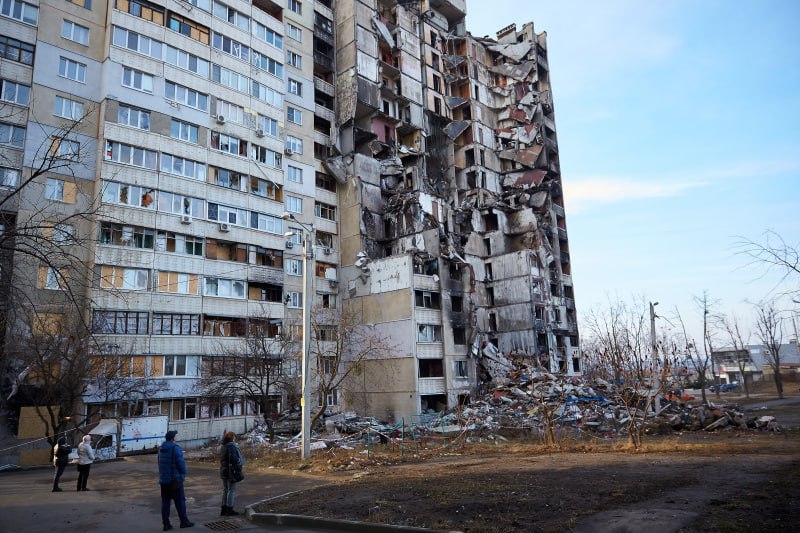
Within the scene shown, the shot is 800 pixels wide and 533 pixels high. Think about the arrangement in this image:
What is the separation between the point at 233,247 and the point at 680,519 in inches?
1517

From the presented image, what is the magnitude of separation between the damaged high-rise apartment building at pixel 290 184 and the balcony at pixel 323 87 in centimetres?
81

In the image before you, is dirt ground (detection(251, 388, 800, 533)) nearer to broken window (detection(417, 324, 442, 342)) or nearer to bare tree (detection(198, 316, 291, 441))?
bare tree (detection(198, 316, 291, 441))

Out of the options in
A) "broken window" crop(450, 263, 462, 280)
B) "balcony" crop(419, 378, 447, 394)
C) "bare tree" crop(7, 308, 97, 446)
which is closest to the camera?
"bare tree" crop(7, 308, 97, 446)

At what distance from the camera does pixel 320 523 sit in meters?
9.97

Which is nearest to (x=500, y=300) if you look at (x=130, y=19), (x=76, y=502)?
(x=130, y=19)

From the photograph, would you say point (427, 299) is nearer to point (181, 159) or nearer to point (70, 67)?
point (181, 159)

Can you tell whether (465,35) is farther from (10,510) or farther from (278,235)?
(10,510)

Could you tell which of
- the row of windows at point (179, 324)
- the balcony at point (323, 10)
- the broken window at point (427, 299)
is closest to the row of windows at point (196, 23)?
the balcony at point (323, 10)

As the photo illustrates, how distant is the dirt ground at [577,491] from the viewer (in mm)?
8570

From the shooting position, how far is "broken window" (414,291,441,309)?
45.5m

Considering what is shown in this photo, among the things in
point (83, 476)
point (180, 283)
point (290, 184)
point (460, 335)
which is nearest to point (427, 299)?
point (460, 335)

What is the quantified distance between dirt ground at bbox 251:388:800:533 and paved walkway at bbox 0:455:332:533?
1.35m

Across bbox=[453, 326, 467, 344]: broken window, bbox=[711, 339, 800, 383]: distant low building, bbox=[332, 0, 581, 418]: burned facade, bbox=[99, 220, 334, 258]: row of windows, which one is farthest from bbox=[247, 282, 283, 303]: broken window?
bbox=[711, 339, 800, 383]: distant low building

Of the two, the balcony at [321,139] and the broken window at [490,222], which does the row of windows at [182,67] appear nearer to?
the balcony at [321,139]
